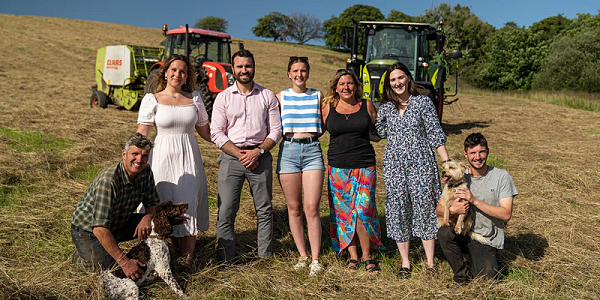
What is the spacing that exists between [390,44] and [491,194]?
26.5ft

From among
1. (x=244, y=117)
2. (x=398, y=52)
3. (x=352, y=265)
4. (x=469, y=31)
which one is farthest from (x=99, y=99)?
(x=469, y=31)

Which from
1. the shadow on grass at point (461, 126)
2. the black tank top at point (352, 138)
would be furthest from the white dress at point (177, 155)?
the shadow on grass at point (461, 126)

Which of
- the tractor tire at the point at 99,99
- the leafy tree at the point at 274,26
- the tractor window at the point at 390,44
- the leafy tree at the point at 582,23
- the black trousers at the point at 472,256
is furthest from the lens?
the leafy tree at the point at 274,26

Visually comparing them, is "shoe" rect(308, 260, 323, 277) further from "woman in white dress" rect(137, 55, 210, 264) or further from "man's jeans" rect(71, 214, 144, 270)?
"man's jeans" rect(71, 214, 144, 270)

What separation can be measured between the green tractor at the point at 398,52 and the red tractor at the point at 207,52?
3.02 metres

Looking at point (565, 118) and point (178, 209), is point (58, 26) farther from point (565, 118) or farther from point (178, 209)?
point (178, 209)

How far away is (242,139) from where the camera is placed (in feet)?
12.3

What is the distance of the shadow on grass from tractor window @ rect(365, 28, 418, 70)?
273 centimetres

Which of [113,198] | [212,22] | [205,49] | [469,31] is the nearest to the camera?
[113,198]

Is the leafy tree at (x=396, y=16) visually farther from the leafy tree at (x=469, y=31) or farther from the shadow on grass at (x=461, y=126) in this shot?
the shadow on grass at (x=461, y=126)

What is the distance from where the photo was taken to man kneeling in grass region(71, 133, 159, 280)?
320 centimetres

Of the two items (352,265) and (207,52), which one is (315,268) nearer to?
(352,265)

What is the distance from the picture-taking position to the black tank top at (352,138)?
376 centimetres

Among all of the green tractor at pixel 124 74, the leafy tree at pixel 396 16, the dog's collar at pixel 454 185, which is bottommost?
the dog's collar at pixel 454 185
